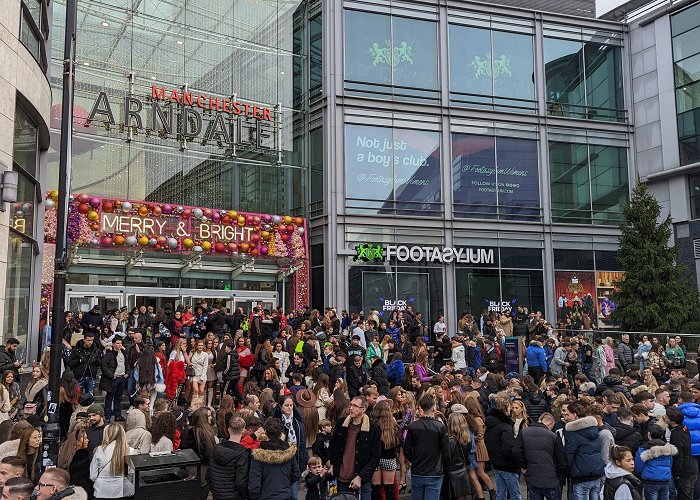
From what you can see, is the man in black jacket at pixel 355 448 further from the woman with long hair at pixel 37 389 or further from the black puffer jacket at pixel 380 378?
the woman with long hair at pixel 37 389

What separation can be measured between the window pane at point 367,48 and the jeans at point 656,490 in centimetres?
2275

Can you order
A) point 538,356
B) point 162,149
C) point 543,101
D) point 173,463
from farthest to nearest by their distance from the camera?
point 543,101 < point 162,149 < point 538,356 < point 173,463

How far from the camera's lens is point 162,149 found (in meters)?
26.1

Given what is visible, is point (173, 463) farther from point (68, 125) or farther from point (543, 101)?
point (543, 101)

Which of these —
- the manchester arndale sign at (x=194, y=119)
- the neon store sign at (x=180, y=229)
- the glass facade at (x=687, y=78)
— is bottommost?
the neon store sign at (x=180, y=229)

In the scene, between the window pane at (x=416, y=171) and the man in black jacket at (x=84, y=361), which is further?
the window pane at (x=416, y=171)

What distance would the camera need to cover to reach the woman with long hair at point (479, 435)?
10023 mm

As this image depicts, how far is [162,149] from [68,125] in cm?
1723

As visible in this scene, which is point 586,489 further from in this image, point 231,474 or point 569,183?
point 569,183

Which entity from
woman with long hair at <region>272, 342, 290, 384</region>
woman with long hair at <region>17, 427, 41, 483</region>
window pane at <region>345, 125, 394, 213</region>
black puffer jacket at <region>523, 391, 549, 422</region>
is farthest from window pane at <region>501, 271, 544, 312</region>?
woman with long hair at <region>17, 427, 41, 483</region>

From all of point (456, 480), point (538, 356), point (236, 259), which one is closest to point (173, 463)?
point (456, 480)

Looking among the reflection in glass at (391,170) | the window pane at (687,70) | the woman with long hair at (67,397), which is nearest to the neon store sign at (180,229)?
the reflection in glass at (391,170)

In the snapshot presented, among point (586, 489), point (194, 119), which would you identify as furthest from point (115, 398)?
point (194, 119)

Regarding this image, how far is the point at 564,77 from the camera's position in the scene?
106 feet
